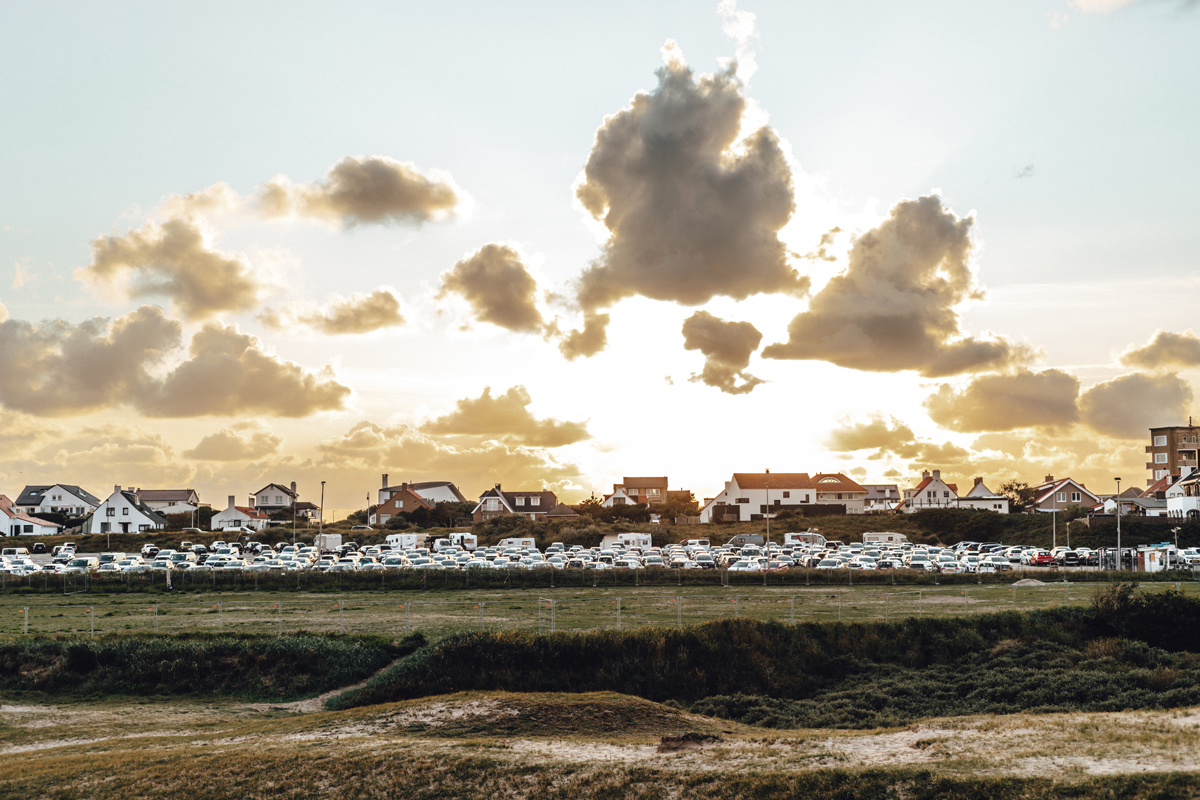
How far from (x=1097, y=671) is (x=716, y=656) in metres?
11.9

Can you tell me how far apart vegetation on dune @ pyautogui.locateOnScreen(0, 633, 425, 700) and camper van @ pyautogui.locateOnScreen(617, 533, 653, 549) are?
2398 inches

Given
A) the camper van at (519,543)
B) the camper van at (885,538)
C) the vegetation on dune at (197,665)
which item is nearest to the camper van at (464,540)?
the camper van at (519,543)

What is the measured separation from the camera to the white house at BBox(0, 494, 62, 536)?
383 ft

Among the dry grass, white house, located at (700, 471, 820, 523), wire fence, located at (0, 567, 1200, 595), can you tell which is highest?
white house, located at (700, 471, 820, 523)

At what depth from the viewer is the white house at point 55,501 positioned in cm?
13575

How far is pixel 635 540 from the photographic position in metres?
92.8

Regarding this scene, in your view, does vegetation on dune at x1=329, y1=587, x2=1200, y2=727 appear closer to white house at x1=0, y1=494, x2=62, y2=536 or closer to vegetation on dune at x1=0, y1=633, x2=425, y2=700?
vegetation on dune at x1=0, y1=633, x2=425, y2=700

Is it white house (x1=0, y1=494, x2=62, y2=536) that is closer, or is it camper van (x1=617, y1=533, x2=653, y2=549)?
camper van (x1=617, y1=533, x2=653, y2=549)

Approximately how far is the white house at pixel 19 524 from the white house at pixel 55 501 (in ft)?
48.5

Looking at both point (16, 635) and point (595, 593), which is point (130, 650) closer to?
point (16, 635)

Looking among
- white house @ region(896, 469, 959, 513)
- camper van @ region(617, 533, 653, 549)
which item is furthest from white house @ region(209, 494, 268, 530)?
white house @ region(896, 469, 959, 513)

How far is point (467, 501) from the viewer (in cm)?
14662

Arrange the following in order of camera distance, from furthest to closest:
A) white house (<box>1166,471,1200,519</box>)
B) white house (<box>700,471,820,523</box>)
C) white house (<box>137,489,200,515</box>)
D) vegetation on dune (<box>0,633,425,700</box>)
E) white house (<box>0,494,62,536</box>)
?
white house (<box>137,489,200,515</box>) → white house (<box>700,471,820,523</box>) → white house (<box>0,494,62,536</box>) → white house (<box>1166,471,1200,519</box>) → vegetation on dune (<box>0,633,425,700</box>)

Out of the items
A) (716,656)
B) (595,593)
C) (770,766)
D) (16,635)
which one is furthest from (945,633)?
(16,635)
